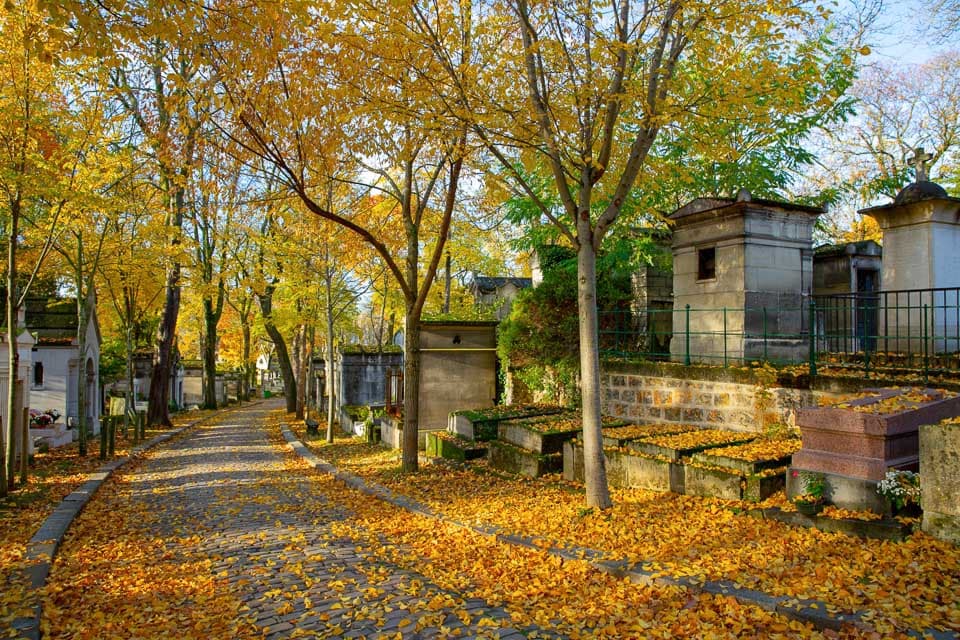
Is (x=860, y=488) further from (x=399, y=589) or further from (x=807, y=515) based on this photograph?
(x=399, y=589)

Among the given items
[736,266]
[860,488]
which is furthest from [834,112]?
[860,488]

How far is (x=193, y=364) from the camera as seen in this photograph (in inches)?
1651

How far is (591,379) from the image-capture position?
274 inches

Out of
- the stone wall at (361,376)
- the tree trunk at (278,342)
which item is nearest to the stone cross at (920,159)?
the stone wall at (361,376)

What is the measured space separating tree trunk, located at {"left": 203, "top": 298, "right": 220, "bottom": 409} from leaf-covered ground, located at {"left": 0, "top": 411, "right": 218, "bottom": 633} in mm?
12001

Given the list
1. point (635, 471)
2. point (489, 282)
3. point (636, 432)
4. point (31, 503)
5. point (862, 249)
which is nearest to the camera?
point (635, 471)

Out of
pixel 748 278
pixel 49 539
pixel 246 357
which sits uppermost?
pixel 748 278

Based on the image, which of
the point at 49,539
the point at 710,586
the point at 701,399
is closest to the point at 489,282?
the point at 701,399

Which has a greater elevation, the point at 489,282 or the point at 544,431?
the point at 489,282

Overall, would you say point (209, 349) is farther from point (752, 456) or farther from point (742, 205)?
point (752, 456)

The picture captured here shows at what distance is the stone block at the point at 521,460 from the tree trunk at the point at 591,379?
2.40m

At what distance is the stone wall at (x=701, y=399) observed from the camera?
8594mm

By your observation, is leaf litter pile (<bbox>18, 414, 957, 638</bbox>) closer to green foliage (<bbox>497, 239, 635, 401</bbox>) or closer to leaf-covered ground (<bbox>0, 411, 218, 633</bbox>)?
leaf-covered ground (<bbox>0, 411, 218, 633</bbox>)

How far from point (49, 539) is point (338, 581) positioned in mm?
3782
